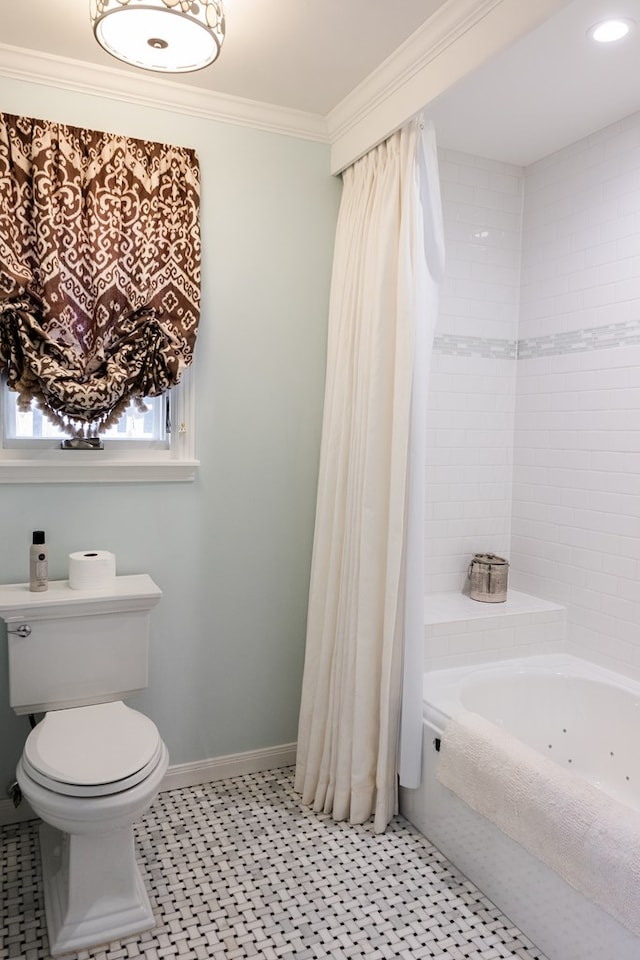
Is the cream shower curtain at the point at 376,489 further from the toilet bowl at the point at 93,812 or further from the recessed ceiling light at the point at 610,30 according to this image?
the toilet bowl at the point at 93,812

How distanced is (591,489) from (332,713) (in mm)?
1336

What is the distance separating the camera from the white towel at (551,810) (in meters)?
1.63

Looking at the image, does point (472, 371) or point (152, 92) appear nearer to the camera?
point (152, 92)

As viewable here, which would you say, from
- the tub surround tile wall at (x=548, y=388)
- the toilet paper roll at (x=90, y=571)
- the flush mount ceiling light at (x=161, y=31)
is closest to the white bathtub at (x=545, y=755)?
the tub surround tile wall at (x=548, y=388)

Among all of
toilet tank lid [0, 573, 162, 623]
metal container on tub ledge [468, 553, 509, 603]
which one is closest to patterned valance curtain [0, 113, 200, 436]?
toilet tank lid [0, 573, 162, 623]

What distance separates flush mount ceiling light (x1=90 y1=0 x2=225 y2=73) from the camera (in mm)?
1651

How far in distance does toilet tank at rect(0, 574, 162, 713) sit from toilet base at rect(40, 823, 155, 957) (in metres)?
0.45

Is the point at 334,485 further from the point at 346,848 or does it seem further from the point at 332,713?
the point at 346,848

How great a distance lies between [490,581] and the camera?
292 centimetres

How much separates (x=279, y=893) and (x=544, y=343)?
2.33 meters

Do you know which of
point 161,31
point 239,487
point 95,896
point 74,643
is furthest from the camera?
point 239,487

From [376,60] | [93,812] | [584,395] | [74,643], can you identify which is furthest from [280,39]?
[93,812]

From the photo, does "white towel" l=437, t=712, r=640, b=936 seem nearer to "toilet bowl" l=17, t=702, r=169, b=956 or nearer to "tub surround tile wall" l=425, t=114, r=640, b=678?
"tub surround tile wall" l=425, t=114, r=640, b=678

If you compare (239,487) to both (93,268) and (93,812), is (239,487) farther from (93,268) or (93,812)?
(93,812)
